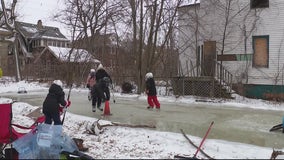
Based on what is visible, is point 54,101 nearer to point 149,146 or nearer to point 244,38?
point 149,146

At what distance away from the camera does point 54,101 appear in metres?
8.50

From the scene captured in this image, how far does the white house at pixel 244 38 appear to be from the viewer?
18969 mm

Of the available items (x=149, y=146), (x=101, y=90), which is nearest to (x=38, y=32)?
(x=101, y=90)

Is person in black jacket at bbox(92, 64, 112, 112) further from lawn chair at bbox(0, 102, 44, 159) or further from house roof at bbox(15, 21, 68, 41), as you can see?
house roof at bbox(15, 21, 68, 41)

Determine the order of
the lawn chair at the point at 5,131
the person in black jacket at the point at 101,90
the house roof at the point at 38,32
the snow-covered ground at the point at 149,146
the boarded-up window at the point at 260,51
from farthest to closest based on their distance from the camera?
1. the house roof at the point at 38,32
2. the boarded-up window at the point at 260,51
3. the person in black jacket at the point at 101,90
4. the snow-covered ground at the point at 149,146
5. the lawn chair at the point at 5,131

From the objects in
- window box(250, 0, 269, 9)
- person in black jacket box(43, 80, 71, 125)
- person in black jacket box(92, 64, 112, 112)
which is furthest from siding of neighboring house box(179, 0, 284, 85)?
person in black jacket box(43, 80, 71, 125)

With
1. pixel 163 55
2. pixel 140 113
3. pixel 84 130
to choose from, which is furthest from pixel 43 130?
pixel 163 55

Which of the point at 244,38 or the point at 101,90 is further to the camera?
the point at 244,38

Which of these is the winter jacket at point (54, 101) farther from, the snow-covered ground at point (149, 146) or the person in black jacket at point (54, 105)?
the snow-covered ground at point (149, 146)

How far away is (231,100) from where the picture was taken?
58.4ft

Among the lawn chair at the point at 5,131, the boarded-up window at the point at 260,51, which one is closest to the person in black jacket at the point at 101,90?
the lawn chair at the point at 5,131

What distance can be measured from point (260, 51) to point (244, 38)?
1203mm

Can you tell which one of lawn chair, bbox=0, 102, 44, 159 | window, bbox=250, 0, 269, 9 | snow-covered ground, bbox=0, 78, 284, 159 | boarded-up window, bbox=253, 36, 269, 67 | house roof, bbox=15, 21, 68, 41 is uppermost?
house roof, bbox=15, 21, 68, 41

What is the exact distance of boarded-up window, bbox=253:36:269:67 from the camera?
19.5 meters
